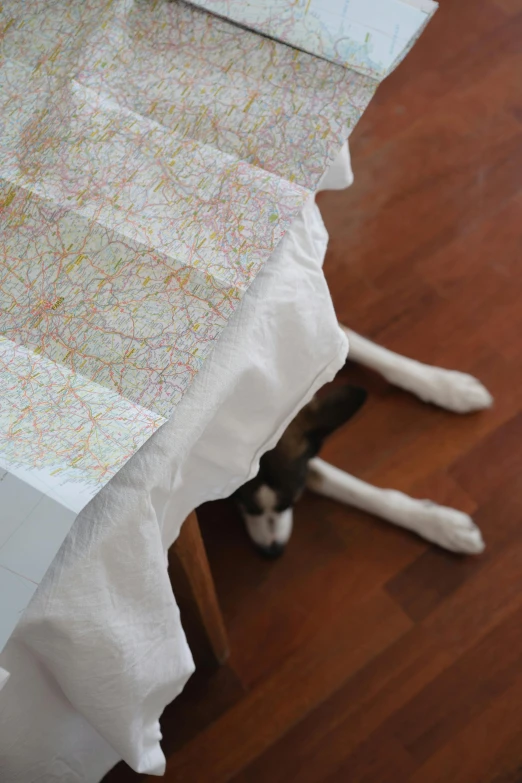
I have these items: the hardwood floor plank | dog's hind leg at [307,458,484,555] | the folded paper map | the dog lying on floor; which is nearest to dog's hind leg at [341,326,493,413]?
the dog lying on floor

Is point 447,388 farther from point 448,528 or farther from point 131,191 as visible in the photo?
point 131,191

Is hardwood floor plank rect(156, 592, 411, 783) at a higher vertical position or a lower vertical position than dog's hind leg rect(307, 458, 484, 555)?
lower

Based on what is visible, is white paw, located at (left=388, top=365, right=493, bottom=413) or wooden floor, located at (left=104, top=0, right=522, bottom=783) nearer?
wooden floor, located at (left=104, top=0, right=522, bottom=783)

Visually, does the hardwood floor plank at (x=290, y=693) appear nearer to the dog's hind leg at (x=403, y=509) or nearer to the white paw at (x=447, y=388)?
the dog's hind leg at (x=403, y=509)

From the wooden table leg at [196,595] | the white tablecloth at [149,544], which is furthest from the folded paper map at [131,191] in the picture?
the wooden table leg at [196,595]

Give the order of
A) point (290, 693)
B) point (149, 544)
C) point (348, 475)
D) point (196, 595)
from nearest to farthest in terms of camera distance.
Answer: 1. point (149, 544)
2. point (196, 595)
3. point (290, 693)
4. point (348, 475)

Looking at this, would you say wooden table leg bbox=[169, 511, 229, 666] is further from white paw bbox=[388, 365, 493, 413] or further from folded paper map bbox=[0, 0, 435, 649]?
white paw bbox=[388, 365, 493, 413]

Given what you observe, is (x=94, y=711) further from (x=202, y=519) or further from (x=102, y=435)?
(x=202, y=519)

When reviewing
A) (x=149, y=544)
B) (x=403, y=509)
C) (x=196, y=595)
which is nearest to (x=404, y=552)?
(x=403, y=509)
